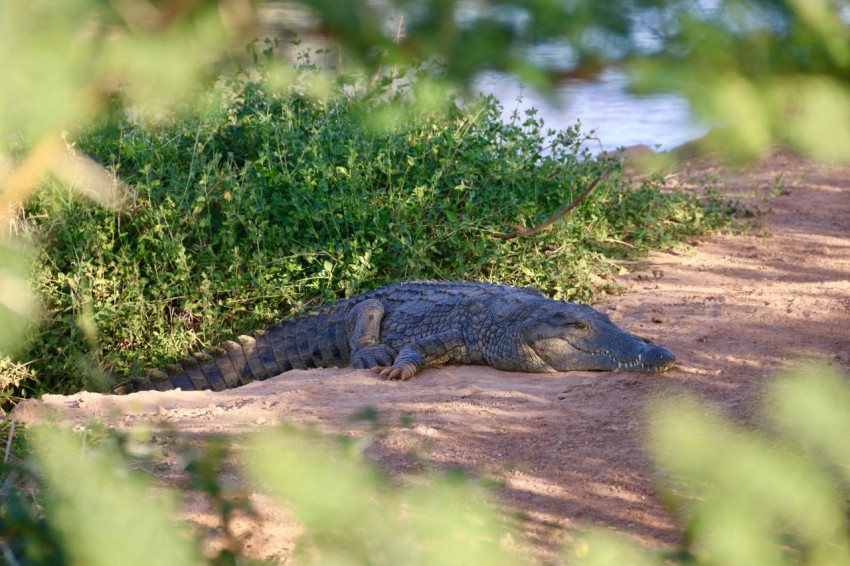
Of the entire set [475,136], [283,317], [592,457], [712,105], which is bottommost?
[592,457]

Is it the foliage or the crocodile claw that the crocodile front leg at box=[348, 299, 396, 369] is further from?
the foliage

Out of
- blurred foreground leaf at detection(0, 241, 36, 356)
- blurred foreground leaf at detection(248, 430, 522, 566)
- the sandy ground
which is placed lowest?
the sandy ground

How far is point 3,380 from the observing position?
21.5 ft

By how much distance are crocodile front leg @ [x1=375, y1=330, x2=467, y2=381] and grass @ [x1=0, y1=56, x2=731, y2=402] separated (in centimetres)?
108

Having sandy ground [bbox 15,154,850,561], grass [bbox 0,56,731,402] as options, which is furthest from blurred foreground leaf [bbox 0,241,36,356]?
grass [bbox 0,56,731,402]

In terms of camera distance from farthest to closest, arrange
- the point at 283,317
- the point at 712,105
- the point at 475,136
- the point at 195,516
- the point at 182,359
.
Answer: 1. the point at 475,136
2. the point at 283,317
3. the point at 182,359
4. the point at 195,516
5. the point at 712,105

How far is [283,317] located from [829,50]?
6505mm

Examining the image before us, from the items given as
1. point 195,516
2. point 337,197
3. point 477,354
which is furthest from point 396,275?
point 195,516

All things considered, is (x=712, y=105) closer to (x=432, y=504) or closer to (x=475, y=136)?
(x=432, y=504)

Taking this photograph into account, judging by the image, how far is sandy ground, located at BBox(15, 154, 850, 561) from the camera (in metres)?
4.03

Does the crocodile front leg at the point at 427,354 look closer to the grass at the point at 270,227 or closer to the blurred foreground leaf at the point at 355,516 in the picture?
the grass at the point at 270,227

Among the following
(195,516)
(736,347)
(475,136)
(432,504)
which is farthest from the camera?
(475,136)

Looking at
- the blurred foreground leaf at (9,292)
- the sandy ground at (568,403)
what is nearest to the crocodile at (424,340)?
the sandy ground at (568,403)

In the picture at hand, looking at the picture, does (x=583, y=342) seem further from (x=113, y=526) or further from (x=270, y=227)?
(x=113, y=526)
